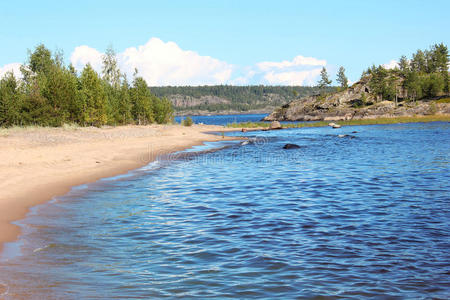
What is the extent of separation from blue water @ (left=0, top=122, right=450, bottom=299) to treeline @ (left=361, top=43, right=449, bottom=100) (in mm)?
136417

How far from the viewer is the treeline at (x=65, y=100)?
50.1 metres

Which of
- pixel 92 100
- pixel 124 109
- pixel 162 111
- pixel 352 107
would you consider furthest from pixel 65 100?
pixel 352 107

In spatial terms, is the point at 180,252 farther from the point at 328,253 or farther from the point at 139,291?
the point at 328,253

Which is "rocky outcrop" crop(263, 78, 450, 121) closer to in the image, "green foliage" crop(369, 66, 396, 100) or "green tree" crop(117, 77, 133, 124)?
"green foliage" crop(369, 66, 396, 100)

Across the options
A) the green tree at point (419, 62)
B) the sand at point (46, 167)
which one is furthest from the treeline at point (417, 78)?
the sand at point (46, 167)

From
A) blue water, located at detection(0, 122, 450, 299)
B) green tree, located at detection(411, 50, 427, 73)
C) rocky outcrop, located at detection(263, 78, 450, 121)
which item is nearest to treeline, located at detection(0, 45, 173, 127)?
blue water, located at detection(0, 122, 450, 299)

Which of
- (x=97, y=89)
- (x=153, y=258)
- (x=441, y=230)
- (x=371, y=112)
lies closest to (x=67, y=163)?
(x=153, y=258)

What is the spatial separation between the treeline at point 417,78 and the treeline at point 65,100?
9919cm

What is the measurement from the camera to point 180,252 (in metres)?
9.16

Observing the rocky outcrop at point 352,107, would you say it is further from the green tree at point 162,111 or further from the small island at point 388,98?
the green tree at point 162,111

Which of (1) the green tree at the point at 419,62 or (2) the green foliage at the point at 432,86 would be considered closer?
(2) the green foliage at the point at 432,86

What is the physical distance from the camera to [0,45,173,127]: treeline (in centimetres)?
5009

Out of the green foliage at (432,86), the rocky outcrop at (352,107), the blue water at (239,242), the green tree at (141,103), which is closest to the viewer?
the blue water at (239,242)

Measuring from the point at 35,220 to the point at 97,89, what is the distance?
5321cm
